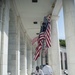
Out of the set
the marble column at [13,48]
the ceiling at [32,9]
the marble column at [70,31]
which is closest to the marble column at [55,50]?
the ceiling at [32,9]

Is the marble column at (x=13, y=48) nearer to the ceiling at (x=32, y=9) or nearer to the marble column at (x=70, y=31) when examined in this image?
the ceiling at (x=32, y=9)

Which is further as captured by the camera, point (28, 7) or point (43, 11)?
point (43, 11)

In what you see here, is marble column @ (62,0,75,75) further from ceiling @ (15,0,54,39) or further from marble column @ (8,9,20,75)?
marble column @ (8,9,20,75)

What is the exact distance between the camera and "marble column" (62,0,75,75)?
791 cm

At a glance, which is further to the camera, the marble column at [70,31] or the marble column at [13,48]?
the marble column at [13,48]

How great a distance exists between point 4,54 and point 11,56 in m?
5.16

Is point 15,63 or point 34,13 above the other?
point 34,13

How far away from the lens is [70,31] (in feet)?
27.2

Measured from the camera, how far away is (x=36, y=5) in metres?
12.6

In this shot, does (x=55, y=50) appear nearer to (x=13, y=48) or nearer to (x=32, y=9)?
(x=13, y=48)

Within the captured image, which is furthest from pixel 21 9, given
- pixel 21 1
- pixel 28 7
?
pixel 21 1

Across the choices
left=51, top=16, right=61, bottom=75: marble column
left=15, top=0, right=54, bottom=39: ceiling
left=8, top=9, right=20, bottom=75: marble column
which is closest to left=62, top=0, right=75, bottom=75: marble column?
left=15, top=0, right=54, bottom=39: ceiling

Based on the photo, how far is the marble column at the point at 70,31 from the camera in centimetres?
791

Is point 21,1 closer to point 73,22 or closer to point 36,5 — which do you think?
point 36,5
